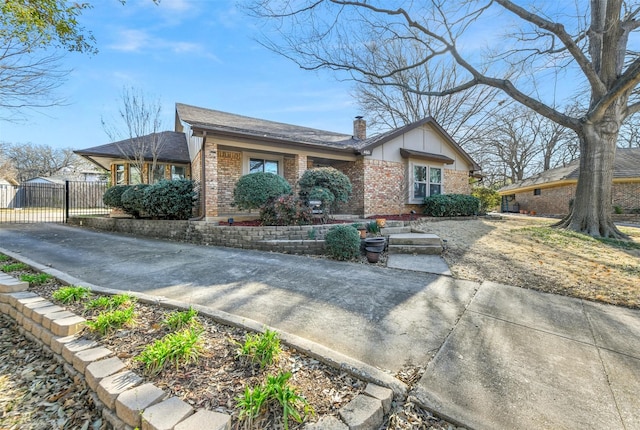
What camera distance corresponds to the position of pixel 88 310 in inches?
121

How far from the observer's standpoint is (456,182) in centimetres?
1461

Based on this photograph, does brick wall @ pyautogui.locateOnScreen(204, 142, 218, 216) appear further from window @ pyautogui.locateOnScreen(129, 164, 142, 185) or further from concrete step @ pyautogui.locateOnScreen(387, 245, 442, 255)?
window @ pyautogui.locateOnScreen(129, 164, 142, 185)

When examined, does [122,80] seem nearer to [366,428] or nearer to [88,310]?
[88,310]

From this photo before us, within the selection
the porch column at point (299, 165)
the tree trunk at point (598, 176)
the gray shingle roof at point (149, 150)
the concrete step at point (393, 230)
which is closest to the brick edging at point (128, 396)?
the concrete step at point (393, 230)

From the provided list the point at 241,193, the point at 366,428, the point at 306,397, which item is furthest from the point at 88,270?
the point at 366,428

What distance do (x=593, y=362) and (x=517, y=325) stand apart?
2.21ft

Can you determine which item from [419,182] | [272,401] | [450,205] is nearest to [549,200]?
[450,205]

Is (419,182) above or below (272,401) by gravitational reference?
above

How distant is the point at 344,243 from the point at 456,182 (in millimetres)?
11211

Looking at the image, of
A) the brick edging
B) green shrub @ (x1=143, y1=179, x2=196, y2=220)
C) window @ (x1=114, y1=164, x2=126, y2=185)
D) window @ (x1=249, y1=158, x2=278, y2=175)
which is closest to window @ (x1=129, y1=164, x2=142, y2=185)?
window @ (x1=114, y1=164, x2=126, y2=185)

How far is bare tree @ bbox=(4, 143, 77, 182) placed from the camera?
3959 centimetres

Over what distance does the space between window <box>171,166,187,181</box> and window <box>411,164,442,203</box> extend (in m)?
11.2

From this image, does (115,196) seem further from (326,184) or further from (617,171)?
(617,171)

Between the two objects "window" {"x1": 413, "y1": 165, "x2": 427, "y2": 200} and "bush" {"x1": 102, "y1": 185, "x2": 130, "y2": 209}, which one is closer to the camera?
"bush" {"x1": 102, "y1": 185, "x2": 130, "y2": 209}
